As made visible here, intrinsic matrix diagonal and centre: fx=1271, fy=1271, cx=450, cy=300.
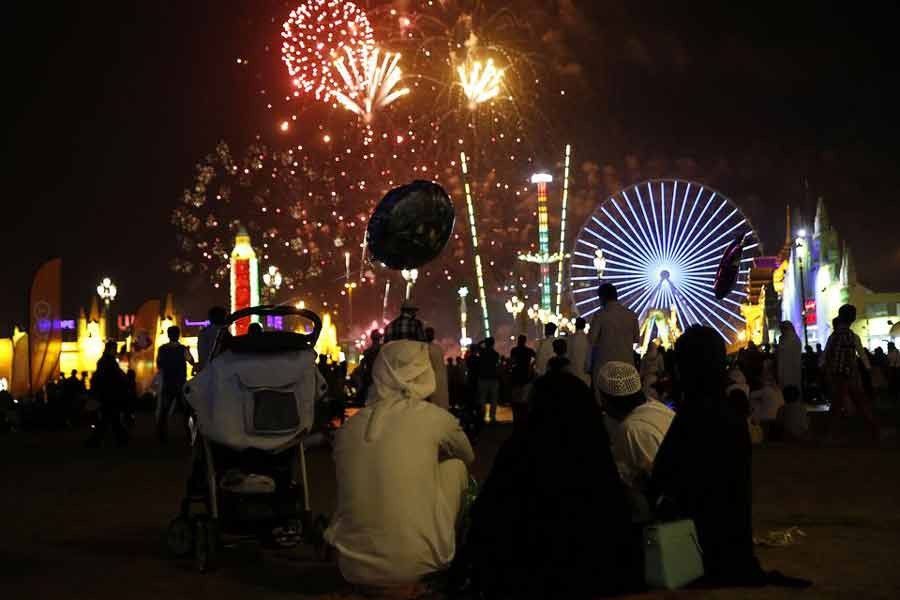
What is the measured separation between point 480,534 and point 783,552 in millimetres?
2103

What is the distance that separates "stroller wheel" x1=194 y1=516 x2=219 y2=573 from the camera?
6898 millimetres

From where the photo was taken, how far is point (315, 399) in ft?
24.4

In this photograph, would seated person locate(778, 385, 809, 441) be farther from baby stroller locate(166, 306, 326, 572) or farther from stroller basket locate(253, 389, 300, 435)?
stroller basket locate(253, 389, 300, 435)

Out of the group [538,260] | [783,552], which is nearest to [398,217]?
[783,552]

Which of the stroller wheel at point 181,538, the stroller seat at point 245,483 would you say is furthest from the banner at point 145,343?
the stroller seat at point 245,483

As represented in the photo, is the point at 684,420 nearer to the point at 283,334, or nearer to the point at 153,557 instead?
the point at 283,334

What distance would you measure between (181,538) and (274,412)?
3.03ft

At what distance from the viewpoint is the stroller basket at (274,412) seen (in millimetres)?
7105

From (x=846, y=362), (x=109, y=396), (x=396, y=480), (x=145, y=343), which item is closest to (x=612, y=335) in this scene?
(x=846, y=362)

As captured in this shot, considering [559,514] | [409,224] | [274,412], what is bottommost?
[559,514]

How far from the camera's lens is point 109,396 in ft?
59.1

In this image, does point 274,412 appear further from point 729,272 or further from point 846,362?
point 729,272

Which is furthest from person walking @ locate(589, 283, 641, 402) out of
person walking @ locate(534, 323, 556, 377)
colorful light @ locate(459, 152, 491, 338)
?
colorful light @ locate(459, 152, 491, 338)

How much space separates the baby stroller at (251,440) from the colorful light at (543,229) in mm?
70194
